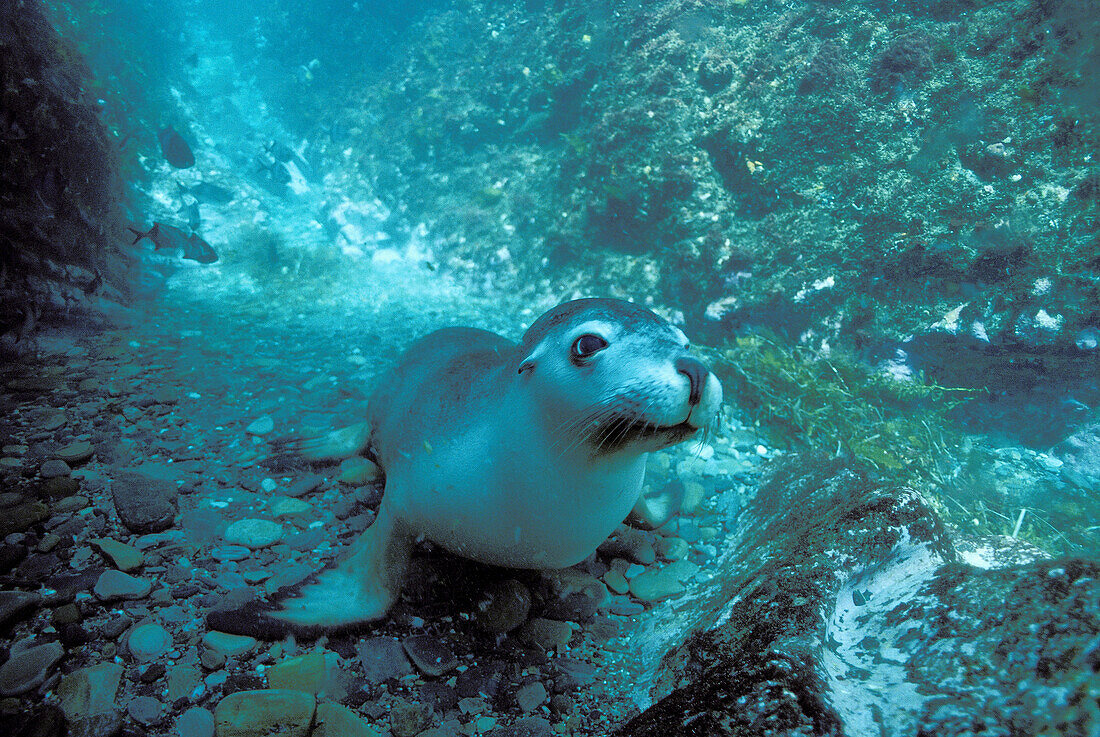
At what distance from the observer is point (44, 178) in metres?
3.17

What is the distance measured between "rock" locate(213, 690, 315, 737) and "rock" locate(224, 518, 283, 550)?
28.7 inches

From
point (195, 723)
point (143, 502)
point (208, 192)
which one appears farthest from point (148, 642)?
point (208, 192)

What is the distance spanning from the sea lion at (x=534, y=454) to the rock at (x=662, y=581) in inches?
17.2

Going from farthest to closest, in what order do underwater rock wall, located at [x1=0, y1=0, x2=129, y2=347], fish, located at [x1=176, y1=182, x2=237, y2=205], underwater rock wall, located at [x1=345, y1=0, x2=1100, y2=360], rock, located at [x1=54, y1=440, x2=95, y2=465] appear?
fish, located at [x1=176, y1=182, x2=237, y2=205] → underwater rock wall, located at [x1=345, y1=0, x2=1100, y2=360] → underwater rock wall, located at [x1=0, y1=0, x2=129, y2=347] → rock, located at [x1=54, y1=440, x2=95, y2=465]

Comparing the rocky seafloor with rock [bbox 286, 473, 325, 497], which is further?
rock [bbox 286, 473, 325, 497]

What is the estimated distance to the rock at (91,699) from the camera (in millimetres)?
1001

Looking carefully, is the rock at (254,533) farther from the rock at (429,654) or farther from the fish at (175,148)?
the fish at (175,148)

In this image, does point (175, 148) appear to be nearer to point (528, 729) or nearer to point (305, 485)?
point (305, 485)

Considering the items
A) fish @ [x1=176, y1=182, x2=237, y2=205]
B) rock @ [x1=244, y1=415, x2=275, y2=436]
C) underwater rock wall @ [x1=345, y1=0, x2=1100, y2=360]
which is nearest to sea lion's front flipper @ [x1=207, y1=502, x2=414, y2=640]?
rock @ [x1=244, y1=415, x2=275, y2=436]

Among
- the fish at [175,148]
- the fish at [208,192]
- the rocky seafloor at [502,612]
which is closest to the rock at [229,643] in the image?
the rocky seafloor at [502,612]

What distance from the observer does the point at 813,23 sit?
17.2 feet

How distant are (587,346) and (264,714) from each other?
3.71 feet

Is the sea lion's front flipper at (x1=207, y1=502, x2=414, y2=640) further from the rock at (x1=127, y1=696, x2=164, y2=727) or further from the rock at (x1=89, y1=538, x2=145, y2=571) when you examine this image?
the rock at (x1=89, y1=538, x2=145, y2=571)

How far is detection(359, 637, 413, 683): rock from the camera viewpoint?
1.32 m
